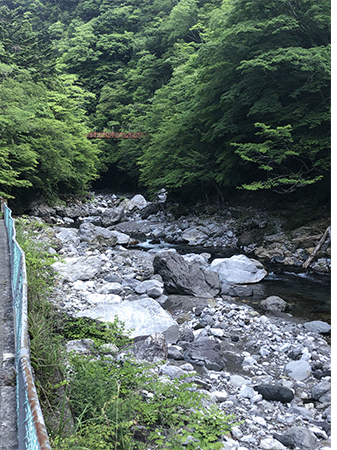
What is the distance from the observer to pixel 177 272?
28.5 feet

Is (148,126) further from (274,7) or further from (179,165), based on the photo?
(274,7)

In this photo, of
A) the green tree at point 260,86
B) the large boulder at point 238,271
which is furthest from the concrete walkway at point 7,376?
the green tree at point 260,86

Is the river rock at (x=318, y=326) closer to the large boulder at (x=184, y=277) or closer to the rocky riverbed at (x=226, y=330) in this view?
the rocky riverbed at (x=226, y=330)

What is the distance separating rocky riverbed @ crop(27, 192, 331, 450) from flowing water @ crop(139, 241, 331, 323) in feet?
0.87

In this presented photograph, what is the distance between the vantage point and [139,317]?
19.9 feet

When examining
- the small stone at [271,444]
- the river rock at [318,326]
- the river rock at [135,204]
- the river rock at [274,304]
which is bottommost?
the river rock at [135,204]

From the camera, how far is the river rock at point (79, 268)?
8.61m

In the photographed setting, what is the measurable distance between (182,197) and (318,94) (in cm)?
1012

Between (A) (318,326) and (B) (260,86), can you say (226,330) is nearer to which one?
(A) (318,326)

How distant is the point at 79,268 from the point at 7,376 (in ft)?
20.6

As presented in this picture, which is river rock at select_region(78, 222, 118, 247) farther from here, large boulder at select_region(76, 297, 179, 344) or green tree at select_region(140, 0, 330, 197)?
large boulder at select_region(76, 297, 179, 344)

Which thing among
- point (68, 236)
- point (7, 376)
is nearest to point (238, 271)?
point (68, 236)

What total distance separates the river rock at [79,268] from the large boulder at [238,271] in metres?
3.18

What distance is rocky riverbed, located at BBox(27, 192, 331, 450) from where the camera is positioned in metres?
3.94
